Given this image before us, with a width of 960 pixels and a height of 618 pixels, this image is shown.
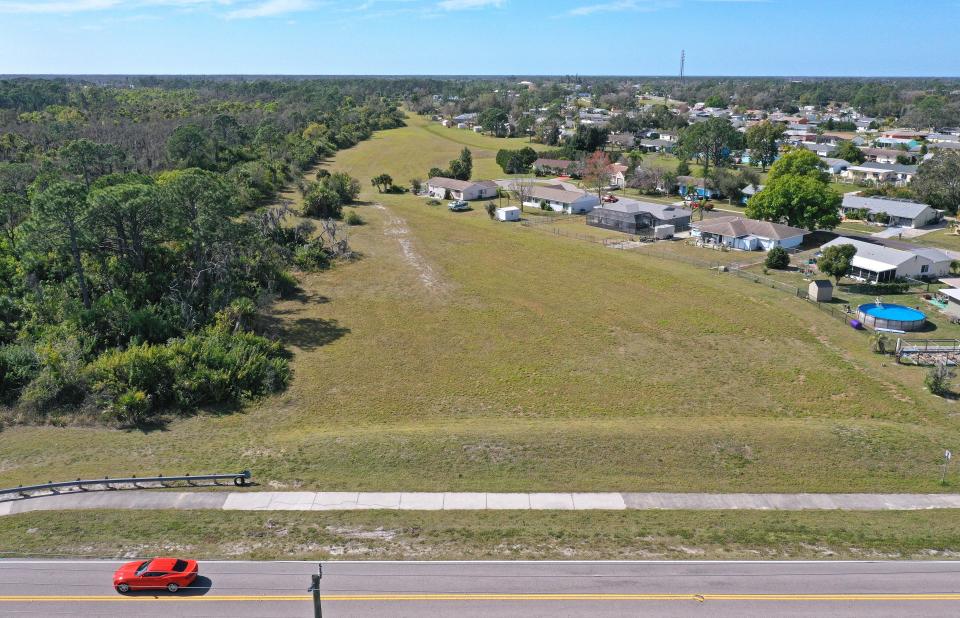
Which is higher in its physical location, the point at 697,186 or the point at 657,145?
the point at 657,145

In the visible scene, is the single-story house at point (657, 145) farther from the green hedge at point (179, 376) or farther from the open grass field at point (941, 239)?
the green hedge at point (179, 376)

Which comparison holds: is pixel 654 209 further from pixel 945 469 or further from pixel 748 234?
pixel 945 469

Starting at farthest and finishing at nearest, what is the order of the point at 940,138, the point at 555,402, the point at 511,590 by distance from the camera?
the point at 940,138 → the point at 555,402 → the point at 511,590

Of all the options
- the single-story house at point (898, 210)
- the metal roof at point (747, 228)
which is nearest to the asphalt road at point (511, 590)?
the metal roof at point (747, 228)

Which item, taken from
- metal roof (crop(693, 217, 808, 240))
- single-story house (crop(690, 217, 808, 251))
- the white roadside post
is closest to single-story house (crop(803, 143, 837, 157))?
single-story house (crop(690, 217, 808, 251))

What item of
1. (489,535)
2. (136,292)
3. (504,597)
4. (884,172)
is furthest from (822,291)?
(884,172)

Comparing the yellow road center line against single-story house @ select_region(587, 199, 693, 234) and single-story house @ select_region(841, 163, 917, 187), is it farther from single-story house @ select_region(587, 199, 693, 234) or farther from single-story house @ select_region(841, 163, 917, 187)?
single-story house @ select_region(841, 163, 917, 187)

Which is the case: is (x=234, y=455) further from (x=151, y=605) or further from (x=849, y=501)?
(x=849, y=501)
